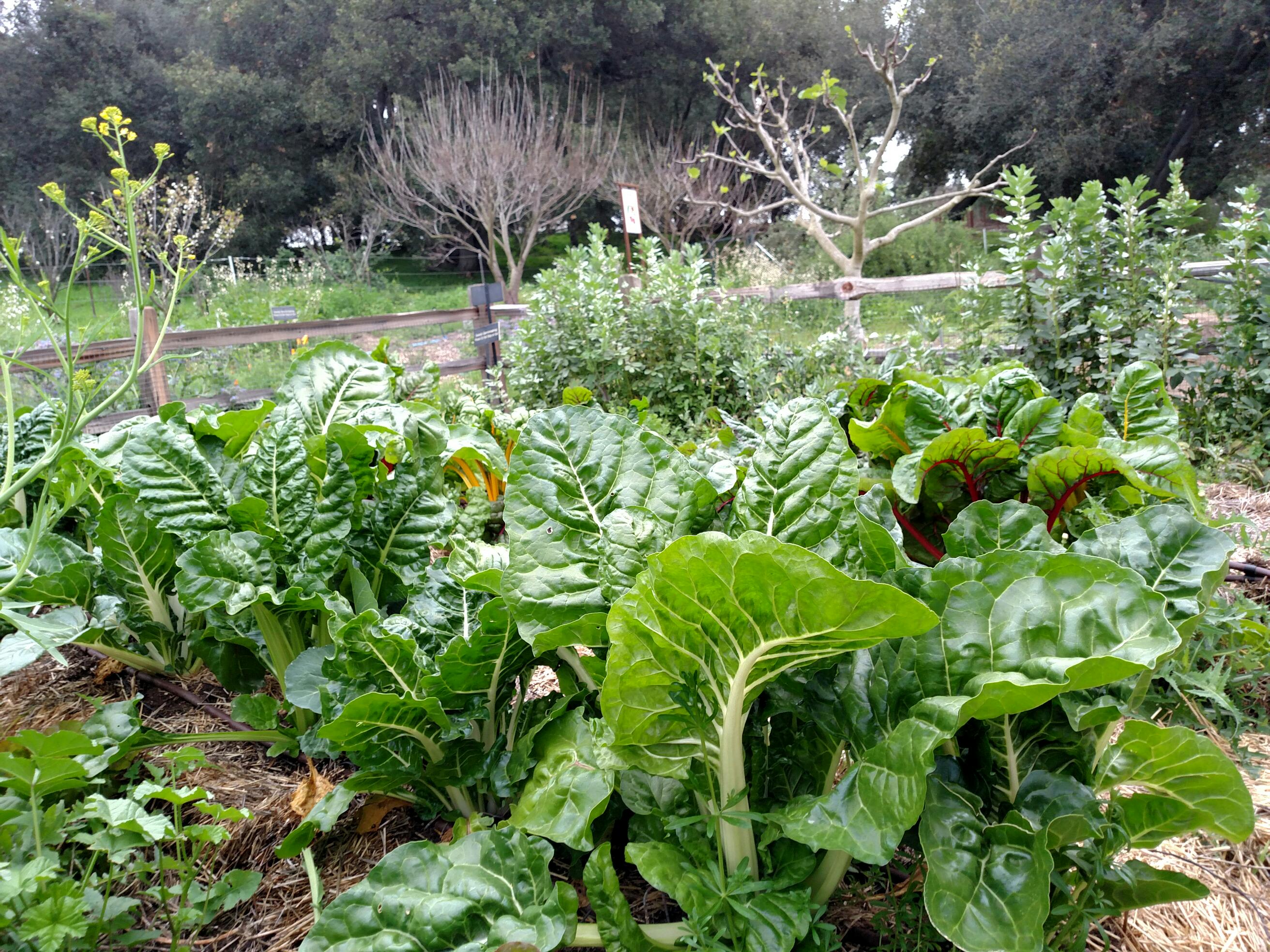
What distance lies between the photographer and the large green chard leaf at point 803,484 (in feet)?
2.91

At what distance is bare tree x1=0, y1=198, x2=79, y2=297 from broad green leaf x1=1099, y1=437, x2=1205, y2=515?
675 inches

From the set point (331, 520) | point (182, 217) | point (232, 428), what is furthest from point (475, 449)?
point (182, 217)

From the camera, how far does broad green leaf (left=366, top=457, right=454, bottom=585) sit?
1.28 m

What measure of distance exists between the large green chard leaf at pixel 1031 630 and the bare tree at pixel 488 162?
50.5 ft

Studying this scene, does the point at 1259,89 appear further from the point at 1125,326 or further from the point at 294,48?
the point at 294,48

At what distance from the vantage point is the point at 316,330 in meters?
5.68

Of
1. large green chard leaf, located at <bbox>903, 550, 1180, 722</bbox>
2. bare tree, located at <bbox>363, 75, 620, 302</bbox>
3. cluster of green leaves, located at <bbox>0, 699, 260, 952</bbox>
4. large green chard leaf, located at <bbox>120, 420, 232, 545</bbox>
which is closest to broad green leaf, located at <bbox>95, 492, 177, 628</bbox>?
large green chard leaf, located at <bbox>120, 420, 232, 545</bbox>

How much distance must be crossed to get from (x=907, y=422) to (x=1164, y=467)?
37 cm

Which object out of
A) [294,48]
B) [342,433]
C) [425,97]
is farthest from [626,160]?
[342,433]

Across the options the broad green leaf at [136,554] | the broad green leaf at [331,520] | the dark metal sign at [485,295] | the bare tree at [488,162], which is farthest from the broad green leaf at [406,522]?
the bare tree at [488,162]

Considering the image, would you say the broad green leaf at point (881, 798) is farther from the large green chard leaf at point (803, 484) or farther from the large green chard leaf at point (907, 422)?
the large green chard leaf at point (907, 422)

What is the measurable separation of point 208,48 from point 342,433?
81.9 ft

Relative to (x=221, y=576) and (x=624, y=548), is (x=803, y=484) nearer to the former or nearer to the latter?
(x=624, y=548)

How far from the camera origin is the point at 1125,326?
3.74 metres
